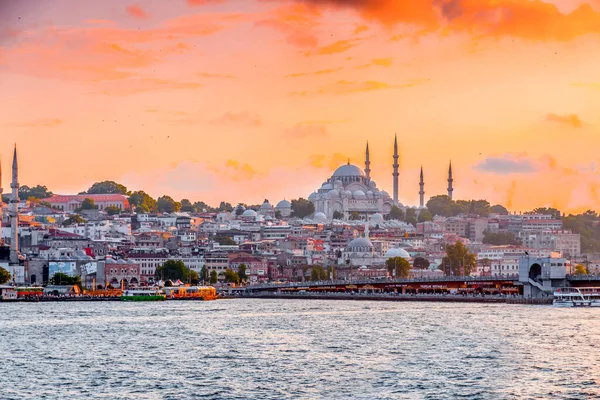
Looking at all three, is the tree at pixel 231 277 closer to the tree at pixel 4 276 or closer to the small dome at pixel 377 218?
the tree at pixel 4 276

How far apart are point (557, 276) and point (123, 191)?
308ft

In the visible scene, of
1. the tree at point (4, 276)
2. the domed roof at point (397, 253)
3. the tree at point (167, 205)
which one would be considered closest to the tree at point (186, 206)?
the tree at point (167, 205)

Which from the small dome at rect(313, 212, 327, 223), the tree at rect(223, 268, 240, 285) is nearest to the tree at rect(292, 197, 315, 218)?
the small dome at rect(313, 212, 327, 223)

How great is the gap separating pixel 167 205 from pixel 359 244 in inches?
1588

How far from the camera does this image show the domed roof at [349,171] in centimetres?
14688

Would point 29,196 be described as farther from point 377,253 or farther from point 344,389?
point 344,389

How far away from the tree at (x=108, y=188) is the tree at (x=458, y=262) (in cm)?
5801

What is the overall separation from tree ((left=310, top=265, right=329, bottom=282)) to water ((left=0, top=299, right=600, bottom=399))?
42291mm

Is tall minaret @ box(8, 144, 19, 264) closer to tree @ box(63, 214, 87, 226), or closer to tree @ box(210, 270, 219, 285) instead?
tree @ box(210, 270, 219, 285)

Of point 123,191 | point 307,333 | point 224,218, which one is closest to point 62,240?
point 224,218

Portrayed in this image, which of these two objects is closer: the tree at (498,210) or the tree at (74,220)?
the tree at (74,220)

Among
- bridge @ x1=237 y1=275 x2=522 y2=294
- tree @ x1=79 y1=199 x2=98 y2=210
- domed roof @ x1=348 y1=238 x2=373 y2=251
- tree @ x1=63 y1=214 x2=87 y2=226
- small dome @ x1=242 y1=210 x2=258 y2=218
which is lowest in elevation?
bridge @ x1=237 y1=275 x2=522 y2=294

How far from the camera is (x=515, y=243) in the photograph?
129 meters

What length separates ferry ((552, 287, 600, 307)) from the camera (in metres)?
55.6
